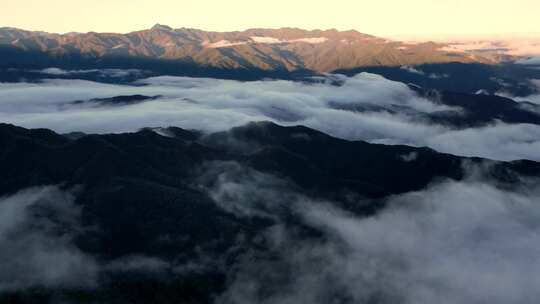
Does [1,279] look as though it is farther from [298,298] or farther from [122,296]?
[298,298]

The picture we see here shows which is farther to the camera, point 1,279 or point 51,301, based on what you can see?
point 1,279

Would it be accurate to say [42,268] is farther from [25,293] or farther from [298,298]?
[298,298]

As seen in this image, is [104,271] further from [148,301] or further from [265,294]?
[265,294]

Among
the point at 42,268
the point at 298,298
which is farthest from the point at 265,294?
the point at 42,268

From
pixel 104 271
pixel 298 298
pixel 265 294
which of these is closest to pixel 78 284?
pixel 104 271

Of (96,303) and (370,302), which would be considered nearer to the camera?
(96,303)

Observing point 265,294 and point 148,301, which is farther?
point 265,294

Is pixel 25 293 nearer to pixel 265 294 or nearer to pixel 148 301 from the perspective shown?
pixel 148 301

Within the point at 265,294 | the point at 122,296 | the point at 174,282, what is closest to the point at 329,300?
the point at 265,294
